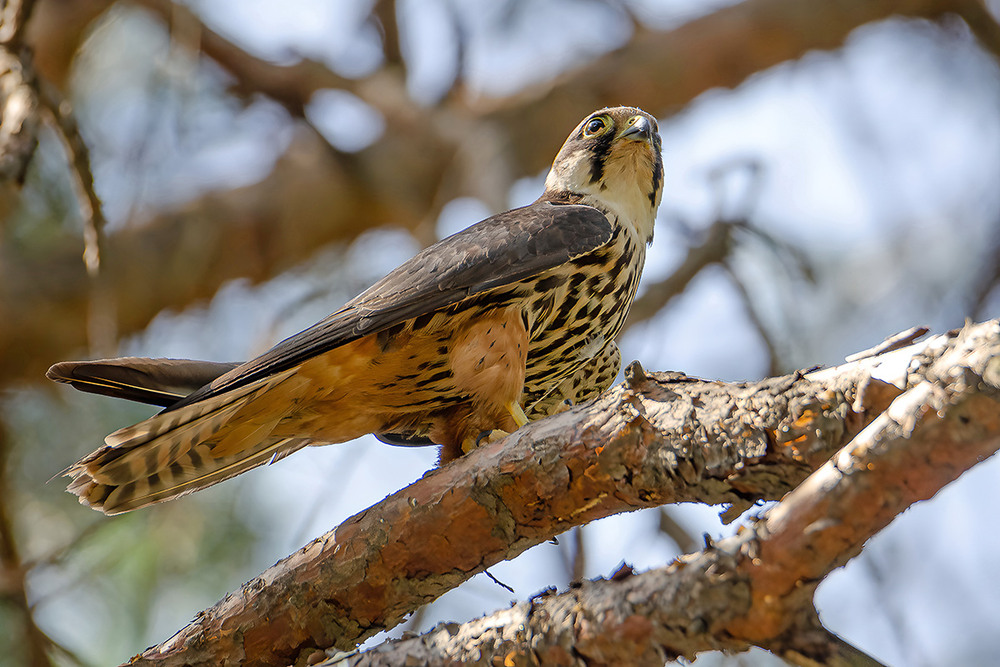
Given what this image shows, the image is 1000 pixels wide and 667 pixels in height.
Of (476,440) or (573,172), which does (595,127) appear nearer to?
(573,172)

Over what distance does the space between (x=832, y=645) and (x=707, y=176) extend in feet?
12.0

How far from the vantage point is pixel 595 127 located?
3.62m

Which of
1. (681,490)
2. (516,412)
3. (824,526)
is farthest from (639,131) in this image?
(824,526)

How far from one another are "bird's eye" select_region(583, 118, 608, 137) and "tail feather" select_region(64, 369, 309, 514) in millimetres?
1680

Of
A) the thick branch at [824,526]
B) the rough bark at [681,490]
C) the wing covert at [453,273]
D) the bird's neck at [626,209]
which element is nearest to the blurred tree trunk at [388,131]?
the bird's neck at [626,209]

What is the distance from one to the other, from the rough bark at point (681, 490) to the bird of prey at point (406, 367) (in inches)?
20.5

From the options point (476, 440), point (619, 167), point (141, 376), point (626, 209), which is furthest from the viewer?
point (619, 167)

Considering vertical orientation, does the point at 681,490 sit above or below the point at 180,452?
below

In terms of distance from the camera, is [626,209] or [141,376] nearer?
[141,376]

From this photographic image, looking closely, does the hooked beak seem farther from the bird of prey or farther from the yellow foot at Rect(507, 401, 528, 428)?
the yellow foot at Rect(507, 401, 528, 428)

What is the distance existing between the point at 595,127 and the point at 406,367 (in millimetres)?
1446

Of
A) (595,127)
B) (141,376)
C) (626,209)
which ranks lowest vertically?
(141,376)

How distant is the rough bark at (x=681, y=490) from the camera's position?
1.30m

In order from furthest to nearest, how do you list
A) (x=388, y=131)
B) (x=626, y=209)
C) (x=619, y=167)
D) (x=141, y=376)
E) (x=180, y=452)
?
(x=388, y=131) < (x=619, y=167) < (x=626, y=209) < (x=180, y=452) < (x=141, y=376)
